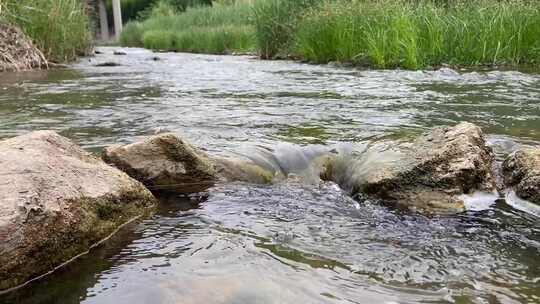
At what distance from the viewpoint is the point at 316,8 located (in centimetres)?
985

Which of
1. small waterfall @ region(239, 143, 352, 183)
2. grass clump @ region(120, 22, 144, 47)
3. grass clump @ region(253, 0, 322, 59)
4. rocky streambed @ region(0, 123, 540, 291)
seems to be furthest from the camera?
grass clump @ region(120, 22, 144, 47)

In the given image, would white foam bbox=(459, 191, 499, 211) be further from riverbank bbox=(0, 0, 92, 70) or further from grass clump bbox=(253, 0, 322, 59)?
grass clump bbox=(253, 0, 322, 59)

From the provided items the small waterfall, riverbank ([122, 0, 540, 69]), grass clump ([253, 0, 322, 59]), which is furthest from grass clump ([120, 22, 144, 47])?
the small waterfall

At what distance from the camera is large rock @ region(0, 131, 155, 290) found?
1697 mm

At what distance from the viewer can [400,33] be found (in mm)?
7449

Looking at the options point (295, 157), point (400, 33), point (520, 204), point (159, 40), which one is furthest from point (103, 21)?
point (520, 204)

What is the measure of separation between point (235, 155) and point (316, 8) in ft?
23.9

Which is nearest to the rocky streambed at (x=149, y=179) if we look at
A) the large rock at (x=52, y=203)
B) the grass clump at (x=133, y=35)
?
the large rock at (x=52, y=203)

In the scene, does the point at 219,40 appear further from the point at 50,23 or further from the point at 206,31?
the point at 50,23

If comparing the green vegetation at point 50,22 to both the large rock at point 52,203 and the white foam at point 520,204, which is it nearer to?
the large rock at point 52,203

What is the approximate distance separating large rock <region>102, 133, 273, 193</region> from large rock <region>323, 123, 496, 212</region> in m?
0.73

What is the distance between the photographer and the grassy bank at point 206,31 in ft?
49.1

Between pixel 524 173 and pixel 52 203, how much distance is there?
2.05m

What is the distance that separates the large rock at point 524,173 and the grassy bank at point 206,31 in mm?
9715
